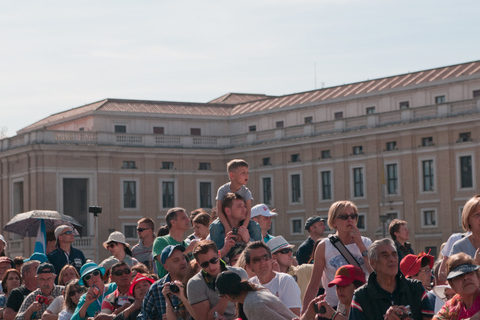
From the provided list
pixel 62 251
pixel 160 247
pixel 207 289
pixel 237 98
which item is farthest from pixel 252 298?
pixel 237 98

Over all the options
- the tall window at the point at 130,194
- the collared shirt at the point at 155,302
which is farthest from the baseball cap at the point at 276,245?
the tall window at the point at 130,194

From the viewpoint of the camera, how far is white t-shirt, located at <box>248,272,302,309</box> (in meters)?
8.65

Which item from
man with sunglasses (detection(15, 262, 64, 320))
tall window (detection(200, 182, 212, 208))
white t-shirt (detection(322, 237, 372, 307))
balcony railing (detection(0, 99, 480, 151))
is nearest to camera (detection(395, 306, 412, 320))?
white t-shirt (detection(322, 237, 372, 307))

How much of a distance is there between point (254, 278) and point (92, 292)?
2472 mm

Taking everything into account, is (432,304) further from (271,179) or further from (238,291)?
(271,179)

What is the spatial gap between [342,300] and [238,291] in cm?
80

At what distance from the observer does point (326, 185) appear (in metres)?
67.6

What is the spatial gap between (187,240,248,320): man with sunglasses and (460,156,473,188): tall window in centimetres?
5148

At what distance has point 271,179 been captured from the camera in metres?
71.1

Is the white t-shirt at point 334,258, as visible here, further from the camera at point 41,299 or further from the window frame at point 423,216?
the window frame at point 423,216

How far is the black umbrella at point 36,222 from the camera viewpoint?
18.2 metres

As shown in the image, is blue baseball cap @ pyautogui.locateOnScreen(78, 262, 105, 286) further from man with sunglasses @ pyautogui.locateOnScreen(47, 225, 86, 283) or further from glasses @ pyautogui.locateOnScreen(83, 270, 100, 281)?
man with sunglasses @ pyautogui.locateOnScreen(47, 225, 86, 283)

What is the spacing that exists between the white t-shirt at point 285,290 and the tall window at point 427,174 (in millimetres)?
53448

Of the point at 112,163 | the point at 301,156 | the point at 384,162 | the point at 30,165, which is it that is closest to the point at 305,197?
the point at 301,156
